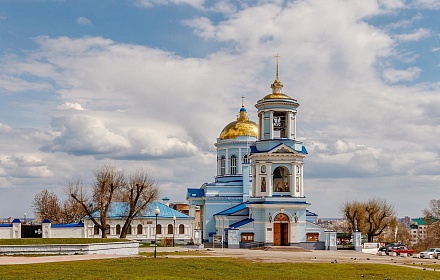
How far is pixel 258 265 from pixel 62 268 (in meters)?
10.1

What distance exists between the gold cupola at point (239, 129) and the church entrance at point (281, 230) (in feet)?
58.4

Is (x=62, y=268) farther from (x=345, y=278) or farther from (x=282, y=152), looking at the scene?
(x=282, y=152)

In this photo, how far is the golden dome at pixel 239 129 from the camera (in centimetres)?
6656

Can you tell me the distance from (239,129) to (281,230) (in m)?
19.1

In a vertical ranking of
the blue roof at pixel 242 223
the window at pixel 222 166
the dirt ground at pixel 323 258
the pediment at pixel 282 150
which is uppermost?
the pediment at pixel 282 150

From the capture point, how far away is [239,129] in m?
67.1

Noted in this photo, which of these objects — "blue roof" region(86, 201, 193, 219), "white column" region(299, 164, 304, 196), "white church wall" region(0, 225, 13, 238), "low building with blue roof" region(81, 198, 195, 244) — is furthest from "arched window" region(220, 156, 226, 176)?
"white church wall" region(0, 225, 13, 238)

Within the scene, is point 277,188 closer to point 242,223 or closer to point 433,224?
point 242,223

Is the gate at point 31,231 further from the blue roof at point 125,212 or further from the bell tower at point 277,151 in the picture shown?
Result: the bell tower at point 277,151

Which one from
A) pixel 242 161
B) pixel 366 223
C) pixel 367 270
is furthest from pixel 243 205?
pixel 367 270

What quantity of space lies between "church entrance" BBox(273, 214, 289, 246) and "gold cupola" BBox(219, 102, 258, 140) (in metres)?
17.8

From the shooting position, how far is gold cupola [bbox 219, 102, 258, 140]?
66.6 m

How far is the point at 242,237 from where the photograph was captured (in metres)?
50.3

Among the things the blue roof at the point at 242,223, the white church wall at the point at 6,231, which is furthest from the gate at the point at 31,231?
the blue roof at the point at 242,223
